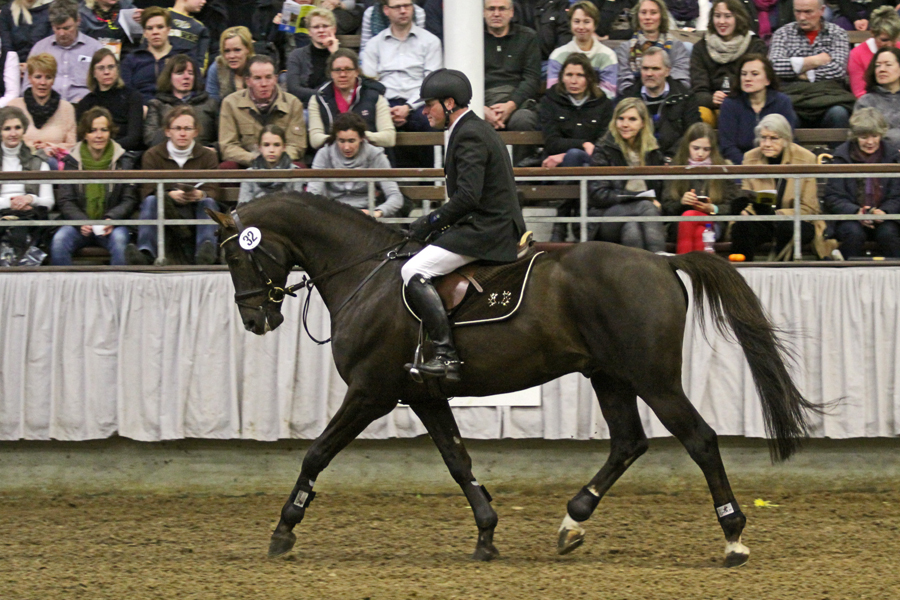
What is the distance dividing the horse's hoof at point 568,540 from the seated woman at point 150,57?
577 cm

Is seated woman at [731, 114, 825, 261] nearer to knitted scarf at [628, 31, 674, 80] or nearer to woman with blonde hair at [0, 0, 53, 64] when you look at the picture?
knitted scarf at [628, 31, 674, 80]

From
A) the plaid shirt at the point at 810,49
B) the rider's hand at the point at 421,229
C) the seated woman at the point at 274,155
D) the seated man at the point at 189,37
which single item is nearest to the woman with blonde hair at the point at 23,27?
the seated man at the point at 189,37

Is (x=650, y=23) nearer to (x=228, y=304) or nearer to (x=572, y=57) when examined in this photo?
(x=572, y=57)

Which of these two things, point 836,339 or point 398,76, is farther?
point 398,76

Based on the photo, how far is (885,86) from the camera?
927cm

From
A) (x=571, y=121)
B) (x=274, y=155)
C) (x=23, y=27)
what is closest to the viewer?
(x=274, y=155)

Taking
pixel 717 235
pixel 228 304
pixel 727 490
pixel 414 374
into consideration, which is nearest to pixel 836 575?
pixel 727 490

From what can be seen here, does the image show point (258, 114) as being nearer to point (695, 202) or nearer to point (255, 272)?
point (255, 272)

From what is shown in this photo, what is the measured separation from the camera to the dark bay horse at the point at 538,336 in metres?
6.18

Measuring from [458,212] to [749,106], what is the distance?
401 cm

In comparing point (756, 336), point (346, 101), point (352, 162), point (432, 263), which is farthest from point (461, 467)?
point (346, 101)

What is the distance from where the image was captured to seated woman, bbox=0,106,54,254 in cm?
838

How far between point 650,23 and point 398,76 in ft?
7.38

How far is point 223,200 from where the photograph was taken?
28.1ft
